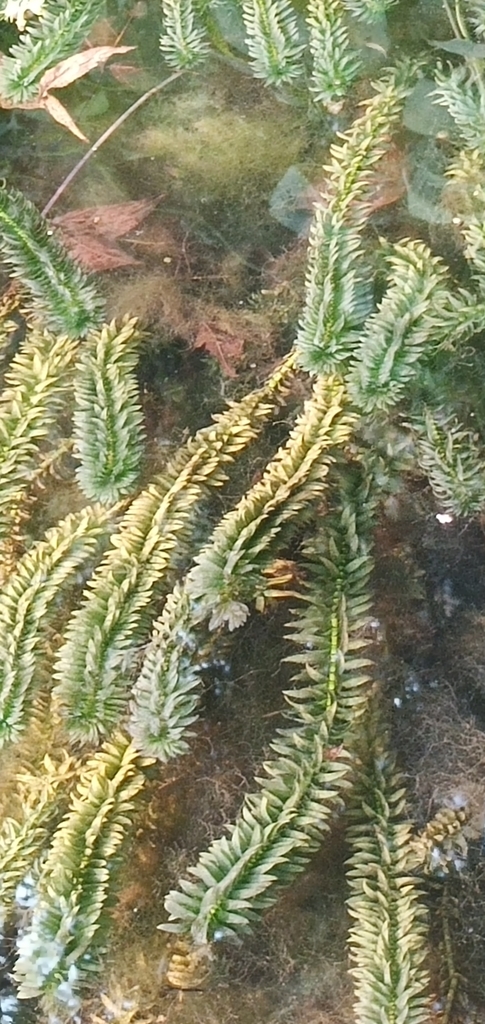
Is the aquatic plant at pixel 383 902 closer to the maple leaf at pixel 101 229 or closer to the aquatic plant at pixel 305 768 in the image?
the aquatic plant at pixel 305 768

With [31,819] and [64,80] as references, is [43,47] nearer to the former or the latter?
[64,80]

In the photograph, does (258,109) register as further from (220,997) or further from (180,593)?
(220,997)

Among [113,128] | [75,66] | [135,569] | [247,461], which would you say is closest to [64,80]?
[75,66]

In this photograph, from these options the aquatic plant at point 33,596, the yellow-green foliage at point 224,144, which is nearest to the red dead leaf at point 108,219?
the yellow-green foliage at point 224,144

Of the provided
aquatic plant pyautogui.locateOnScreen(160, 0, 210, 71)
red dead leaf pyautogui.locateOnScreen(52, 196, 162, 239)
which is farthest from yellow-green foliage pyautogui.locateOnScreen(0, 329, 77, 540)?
aquatic plant pyautogui.locateOnScreen(160, 0, 210, 71)

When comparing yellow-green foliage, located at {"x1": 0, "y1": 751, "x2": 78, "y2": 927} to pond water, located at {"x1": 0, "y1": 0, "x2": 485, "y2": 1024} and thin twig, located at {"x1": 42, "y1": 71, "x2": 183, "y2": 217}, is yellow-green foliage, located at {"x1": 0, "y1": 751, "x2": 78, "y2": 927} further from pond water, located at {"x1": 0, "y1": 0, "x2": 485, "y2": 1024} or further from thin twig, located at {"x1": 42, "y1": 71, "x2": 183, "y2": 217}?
thin twig, located at {"x1": 42, "y1": 71, "x2": 183, "y2": 217}

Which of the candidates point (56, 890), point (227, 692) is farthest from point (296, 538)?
point (56, 890)
